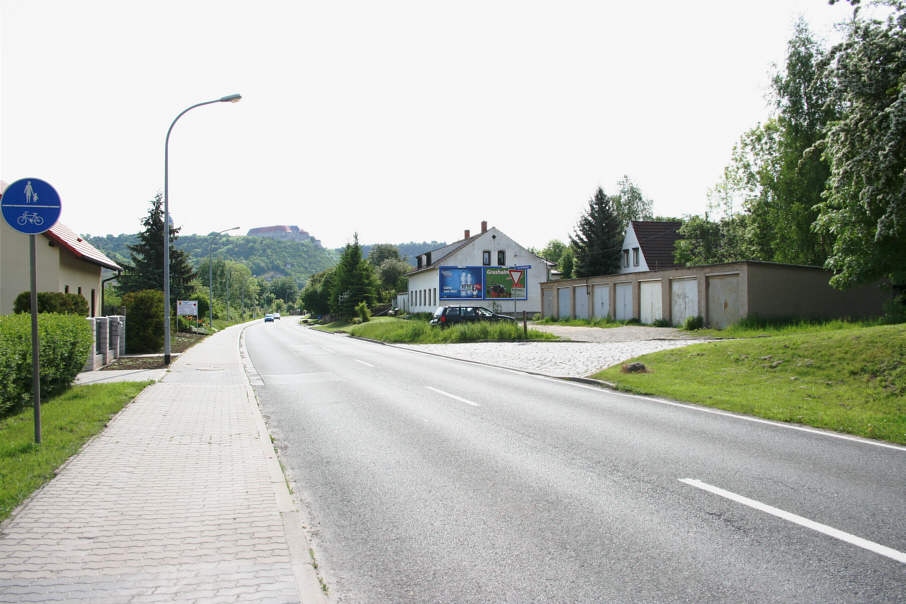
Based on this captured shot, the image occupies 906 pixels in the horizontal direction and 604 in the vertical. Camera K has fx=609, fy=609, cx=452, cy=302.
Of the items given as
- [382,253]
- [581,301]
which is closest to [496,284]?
[581,301]

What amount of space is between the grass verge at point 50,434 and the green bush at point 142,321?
13712 millimetres

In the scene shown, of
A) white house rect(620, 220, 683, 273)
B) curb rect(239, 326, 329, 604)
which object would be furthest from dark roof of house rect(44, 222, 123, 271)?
white house rect(620, 220, 683, 273)

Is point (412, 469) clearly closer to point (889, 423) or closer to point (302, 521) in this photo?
point (302, 521)

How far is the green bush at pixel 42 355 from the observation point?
909 centimetres

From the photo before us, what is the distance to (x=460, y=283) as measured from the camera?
5675 cm

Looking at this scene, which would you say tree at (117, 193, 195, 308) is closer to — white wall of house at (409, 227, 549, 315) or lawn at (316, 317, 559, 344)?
lawn at (316, 317, 559, 344)

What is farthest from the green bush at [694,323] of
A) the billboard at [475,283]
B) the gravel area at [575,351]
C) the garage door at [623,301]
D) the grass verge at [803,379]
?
the billboard at [475,283]

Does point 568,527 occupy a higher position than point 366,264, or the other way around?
point 366,264

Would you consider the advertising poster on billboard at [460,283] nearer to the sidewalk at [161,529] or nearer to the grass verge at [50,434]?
the grass verge at [50,434]

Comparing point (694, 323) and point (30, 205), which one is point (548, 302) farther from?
point (30, 205)

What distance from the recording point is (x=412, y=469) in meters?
6.47

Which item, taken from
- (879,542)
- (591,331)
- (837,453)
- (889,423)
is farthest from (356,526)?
(591,331)

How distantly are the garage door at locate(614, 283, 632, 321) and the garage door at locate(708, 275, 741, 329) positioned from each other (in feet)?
21.9

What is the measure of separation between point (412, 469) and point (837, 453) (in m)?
4.75
